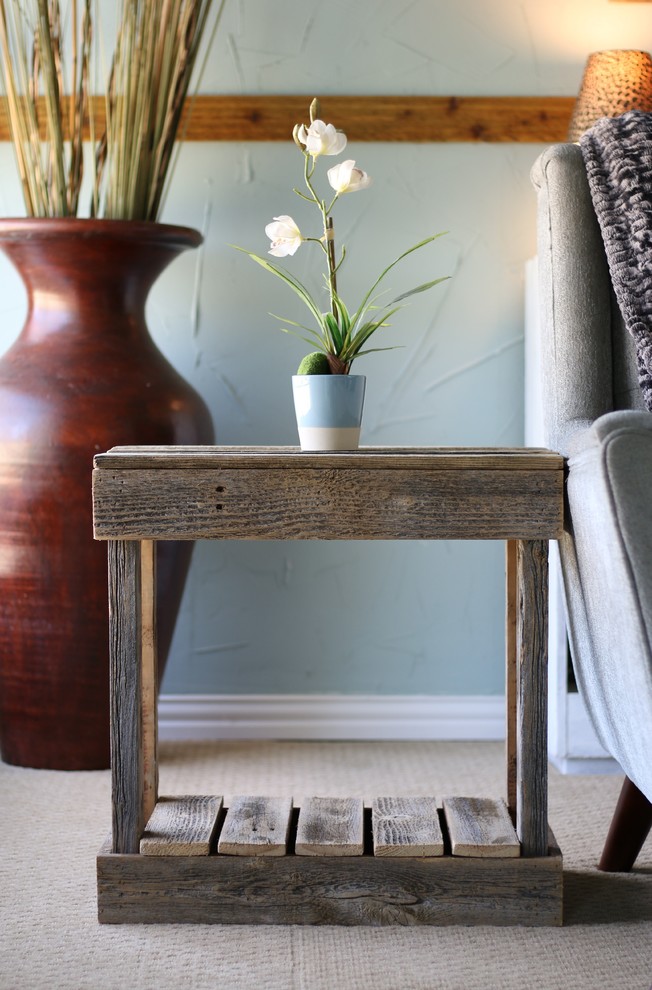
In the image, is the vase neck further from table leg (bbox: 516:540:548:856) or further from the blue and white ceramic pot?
table leg (bbox: 516:540:548:856)

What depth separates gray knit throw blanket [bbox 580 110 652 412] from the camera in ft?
4.02

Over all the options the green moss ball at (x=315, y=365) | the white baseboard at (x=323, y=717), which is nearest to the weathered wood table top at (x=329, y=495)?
the green moss ball at (x=315, y=365)

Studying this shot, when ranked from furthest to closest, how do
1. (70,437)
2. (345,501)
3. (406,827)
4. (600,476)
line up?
(70,437)
(406,827)
(345,501)
(600,476)

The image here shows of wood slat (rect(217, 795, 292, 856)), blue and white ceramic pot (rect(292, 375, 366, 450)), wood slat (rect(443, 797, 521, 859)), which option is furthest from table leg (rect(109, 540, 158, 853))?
wood slat (rect(443, 797, 521, 859))

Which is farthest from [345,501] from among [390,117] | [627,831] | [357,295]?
[390,117]

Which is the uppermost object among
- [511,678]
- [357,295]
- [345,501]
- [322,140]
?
[322,140]

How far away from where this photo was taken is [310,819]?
1282mm

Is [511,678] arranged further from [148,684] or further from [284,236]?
[284,236]

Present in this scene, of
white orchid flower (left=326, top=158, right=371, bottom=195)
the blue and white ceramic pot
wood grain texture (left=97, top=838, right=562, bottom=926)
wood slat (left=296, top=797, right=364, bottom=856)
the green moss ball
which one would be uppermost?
white orchid flower (left=326, top=158, right=371, bottom=195)

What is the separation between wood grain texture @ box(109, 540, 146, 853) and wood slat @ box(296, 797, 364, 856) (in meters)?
0.19

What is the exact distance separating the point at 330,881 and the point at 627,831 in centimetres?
39

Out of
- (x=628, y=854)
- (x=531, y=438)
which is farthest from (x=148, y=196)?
(x=628, y=854)

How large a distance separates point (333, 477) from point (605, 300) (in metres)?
0.42

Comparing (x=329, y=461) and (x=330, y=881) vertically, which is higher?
A: (x=329, y=461)
